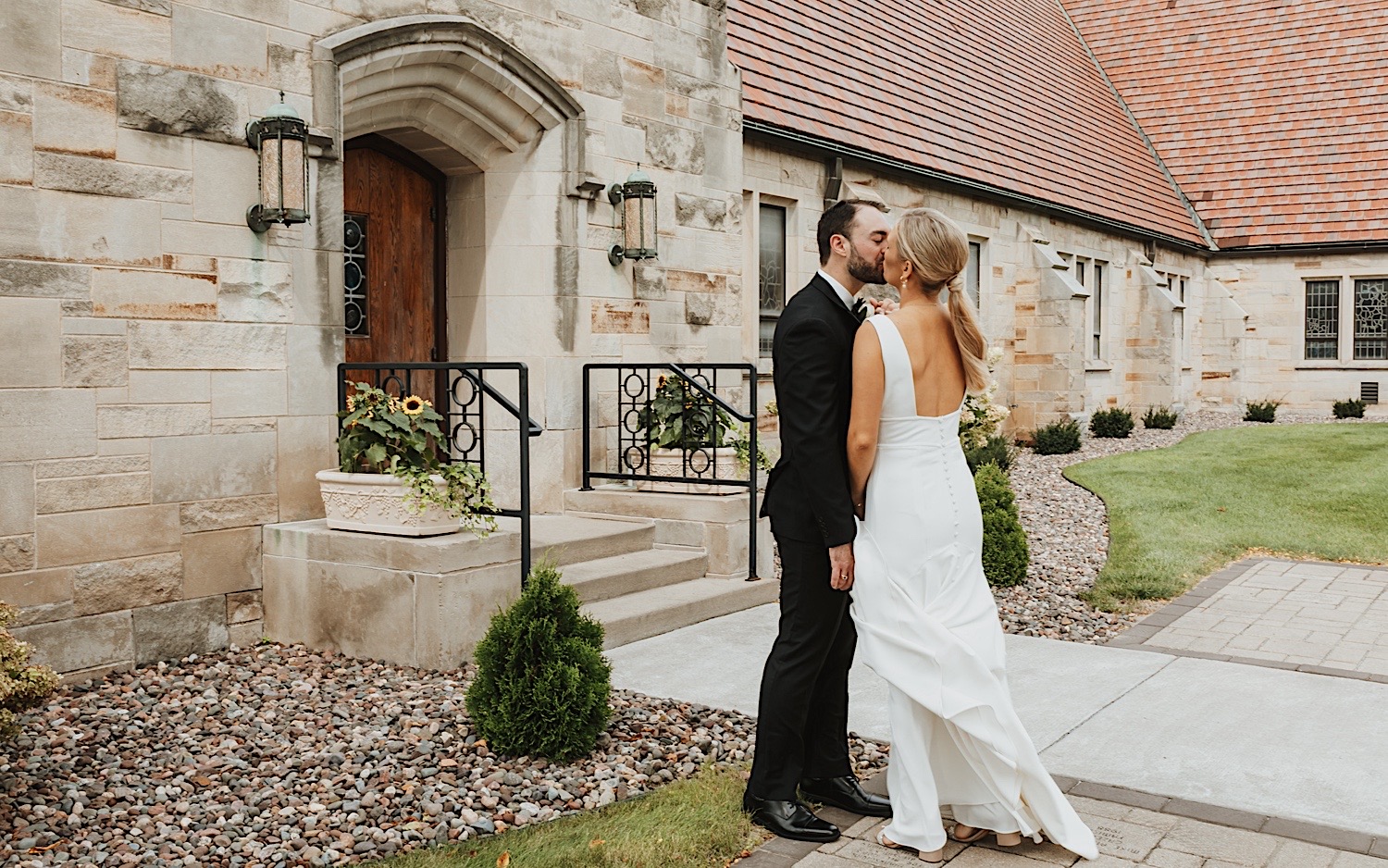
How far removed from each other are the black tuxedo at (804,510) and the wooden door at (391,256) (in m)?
4.36

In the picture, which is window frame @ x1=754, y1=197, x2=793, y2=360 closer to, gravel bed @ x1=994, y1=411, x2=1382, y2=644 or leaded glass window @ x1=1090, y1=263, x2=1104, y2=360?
gravel bed @ x1=994, y1=411, x2=1382, y2=644

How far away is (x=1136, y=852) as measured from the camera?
410 centimetres

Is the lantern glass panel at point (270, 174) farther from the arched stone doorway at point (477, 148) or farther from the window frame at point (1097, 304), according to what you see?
the window frame at point (1097, 304)

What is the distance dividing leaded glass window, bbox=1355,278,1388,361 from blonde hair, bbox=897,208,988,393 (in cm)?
2576

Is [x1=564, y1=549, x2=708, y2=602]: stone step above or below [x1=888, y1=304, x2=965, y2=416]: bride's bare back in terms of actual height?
below

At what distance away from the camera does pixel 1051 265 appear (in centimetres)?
1959

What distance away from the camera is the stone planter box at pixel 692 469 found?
895 centimetres

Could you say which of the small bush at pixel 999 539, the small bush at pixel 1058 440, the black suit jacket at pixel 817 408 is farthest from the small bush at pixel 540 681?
the small bush at pixel 1058 440

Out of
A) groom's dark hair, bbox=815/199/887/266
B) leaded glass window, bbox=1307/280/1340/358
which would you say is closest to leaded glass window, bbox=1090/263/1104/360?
leaded glass window, bbox=1307/280/1340/358

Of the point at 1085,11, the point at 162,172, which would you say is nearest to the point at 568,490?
the point at 162,172

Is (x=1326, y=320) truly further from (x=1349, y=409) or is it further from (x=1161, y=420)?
(x=1161, y=420)

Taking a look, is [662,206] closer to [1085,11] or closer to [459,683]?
[459,683]

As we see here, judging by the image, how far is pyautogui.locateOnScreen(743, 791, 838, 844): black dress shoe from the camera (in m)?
4.27

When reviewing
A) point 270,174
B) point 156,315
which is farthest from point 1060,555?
point 156,315
